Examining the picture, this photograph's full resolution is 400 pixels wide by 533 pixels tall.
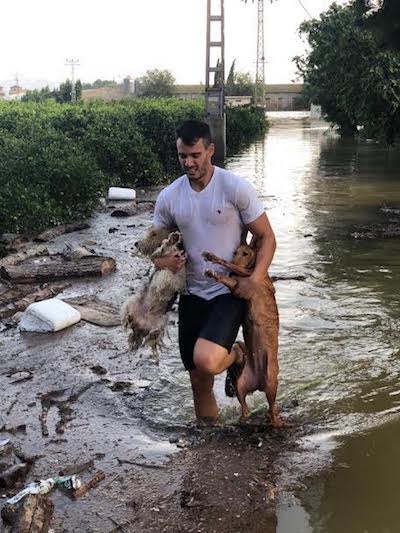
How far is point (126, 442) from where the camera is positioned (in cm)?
489

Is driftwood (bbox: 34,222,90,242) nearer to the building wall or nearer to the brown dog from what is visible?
the brown dog

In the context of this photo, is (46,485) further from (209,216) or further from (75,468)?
(209,216)

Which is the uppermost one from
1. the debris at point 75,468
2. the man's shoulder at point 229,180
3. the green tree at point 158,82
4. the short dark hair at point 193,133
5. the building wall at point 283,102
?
the green tree at point 158,82

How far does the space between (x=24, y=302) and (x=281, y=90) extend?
10979 centimetres

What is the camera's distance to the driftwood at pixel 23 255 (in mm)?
9919

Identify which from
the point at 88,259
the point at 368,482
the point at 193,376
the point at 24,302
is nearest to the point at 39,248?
the point at 88,259

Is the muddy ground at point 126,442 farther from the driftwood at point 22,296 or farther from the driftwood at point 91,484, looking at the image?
the driftwood at point 22,296

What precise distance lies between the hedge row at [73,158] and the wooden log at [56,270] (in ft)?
6.72

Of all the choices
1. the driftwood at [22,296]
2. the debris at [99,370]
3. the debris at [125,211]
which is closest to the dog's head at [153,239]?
the debris at [99,370]

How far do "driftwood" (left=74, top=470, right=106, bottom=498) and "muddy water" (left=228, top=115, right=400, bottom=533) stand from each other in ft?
3.66

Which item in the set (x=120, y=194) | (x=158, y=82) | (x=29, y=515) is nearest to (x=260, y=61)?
(x=158, y=82)

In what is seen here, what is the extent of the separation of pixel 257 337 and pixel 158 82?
322ft

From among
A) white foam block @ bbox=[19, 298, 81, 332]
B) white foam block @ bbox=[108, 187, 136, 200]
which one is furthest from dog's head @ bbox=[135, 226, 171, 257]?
white foam block @ bbox=[108, 187, 136, 200]

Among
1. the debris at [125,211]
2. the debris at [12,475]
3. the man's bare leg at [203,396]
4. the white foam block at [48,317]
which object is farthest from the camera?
the debris at [125,211]
